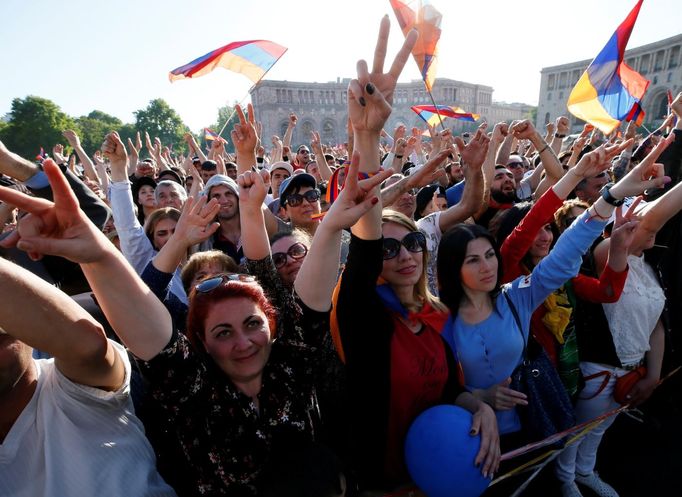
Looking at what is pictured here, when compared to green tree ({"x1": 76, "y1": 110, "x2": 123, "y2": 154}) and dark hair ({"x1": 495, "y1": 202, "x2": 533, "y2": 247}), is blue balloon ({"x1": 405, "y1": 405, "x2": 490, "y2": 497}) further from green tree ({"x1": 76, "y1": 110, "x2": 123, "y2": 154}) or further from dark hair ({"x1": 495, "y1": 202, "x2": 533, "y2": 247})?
green tree ({"x1": 76, "y1": 110, "x2": 123, "y2": 154})

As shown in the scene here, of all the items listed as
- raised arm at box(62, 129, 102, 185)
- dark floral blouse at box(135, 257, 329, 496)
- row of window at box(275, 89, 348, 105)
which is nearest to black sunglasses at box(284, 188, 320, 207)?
dark floral blouse at box(135, 257, 329, 496)

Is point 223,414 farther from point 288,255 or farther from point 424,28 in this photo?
point 424,28

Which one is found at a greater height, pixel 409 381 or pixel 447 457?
pixel 409 381

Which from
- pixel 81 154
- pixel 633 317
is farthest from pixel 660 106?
pixel 81 154

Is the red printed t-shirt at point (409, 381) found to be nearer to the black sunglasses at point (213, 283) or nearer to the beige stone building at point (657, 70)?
the black sunglasses at point (213, 283)

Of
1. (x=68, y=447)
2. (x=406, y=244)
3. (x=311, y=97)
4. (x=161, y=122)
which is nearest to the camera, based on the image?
(x=68, y=447)

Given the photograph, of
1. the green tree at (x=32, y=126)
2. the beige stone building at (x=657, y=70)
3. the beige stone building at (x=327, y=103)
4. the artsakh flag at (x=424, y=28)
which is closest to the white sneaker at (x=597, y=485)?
the artsakh flag at (x=424, y=28)

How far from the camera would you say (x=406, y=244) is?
6.70ft

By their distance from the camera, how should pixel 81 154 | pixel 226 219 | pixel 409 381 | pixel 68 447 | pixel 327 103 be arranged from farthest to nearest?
pixel 327 103, pixel 81 154, pixel 226 219, pixel 409 381, pixel 68 447

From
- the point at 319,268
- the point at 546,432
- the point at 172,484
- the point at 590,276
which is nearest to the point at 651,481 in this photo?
the point at 546,432

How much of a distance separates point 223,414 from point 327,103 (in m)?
77.5

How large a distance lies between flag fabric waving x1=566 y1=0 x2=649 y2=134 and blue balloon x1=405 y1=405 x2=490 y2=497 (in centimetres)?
558

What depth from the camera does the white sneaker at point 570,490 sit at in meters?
2.54

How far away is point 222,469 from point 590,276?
2.70 metres
